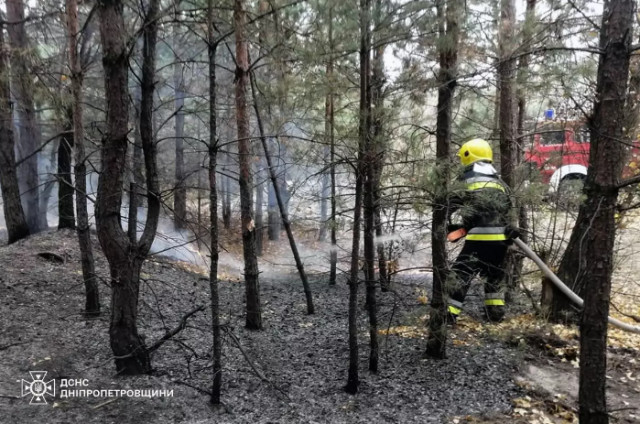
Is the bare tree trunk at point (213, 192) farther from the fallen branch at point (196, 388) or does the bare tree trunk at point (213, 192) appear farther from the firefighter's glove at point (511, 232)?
the firefighter's glove at point (511, 232)

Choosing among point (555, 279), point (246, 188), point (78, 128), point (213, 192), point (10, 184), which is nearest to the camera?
point (213, 192)

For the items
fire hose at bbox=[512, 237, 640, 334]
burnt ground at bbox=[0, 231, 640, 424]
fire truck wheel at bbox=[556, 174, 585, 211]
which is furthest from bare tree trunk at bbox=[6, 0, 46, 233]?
fire truck wheel at bbox=[556, 174, 585, 211]

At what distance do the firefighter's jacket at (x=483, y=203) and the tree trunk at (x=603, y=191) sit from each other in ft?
4.75

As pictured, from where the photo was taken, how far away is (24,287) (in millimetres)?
7004

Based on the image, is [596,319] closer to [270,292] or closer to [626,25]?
[626,25]

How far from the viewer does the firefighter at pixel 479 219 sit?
4844mm

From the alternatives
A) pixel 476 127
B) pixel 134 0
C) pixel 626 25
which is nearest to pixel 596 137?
pixel 626 25

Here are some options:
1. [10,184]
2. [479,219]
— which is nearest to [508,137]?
[479,219]

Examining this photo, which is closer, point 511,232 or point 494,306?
point 511,232

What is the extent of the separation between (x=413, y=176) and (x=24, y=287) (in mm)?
6238

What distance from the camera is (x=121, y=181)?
171 inches

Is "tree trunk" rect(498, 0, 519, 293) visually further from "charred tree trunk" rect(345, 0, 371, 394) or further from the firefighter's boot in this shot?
"charred tree trunk" rect(345, 0, 371, 394)

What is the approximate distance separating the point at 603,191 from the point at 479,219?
246 centimetres

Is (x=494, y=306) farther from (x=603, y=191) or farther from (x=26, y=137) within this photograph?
(x=26, y=137)
